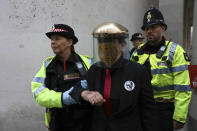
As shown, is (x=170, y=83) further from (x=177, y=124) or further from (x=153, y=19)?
(x=153, y=19)

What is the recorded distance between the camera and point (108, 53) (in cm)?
158

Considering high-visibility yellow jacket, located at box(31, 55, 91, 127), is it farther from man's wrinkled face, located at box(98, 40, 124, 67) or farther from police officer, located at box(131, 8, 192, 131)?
police officer, located at box(131, 8, 192, 131)

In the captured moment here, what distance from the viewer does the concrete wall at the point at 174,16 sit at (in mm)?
7605

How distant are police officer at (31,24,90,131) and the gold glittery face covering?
647 millimetres

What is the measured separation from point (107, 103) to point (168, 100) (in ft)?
4.30

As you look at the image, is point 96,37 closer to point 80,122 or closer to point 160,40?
point 80,122

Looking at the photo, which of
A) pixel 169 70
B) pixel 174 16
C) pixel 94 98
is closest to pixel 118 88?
pixel 94 98

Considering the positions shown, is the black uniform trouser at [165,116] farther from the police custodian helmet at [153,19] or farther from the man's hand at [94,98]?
the man's hand at [94,98]

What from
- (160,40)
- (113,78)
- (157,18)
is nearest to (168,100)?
(160,40)

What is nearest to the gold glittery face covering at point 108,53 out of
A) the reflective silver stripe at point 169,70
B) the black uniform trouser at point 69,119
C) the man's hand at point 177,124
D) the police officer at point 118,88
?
the police officer at point 118,88

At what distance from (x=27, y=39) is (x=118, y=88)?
3.30 metres

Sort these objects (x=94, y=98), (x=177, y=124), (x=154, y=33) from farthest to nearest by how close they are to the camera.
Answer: (x=154, y=33) → (x=177, y=124) → (x=94, y=98)

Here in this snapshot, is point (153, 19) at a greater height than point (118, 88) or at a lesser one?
greater

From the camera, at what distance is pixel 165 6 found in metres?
7.74
